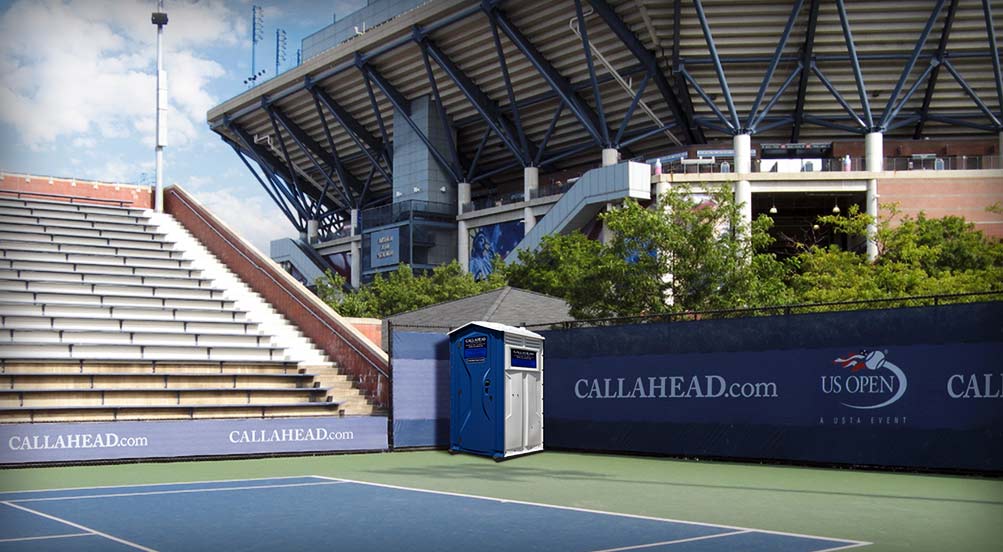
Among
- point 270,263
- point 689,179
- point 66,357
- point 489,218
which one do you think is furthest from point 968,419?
point 489,218

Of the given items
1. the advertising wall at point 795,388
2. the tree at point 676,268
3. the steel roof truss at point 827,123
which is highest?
the steel roof truss at point 827,123

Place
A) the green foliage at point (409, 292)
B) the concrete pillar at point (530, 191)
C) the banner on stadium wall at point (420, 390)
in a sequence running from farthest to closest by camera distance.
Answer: the concrete pillar at point (530, 191), the green foliage at point (409, 292), the banner on stadium wall at point (420, 390)

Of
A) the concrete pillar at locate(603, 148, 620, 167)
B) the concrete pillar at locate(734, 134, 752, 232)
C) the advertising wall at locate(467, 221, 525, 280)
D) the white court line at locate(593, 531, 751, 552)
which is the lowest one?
the white court line at locate(593, 531, 751, 552)

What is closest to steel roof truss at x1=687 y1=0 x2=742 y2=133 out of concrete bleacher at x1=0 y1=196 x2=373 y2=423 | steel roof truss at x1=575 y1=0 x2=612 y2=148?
steel roof truss at x1=575 y1=0 x2=612 y2=148

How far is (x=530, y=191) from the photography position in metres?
63.2

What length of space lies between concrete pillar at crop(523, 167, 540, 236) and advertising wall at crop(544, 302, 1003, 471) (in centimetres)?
4172

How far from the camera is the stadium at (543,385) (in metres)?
10.6

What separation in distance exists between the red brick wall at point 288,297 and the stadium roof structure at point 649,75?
26924 millimetres

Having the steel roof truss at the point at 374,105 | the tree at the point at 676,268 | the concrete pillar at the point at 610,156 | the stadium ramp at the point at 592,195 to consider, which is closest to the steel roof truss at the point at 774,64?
the stadium ramp at the point at 592,195

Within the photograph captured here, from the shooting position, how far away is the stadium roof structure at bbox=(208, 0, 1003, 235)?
164ft

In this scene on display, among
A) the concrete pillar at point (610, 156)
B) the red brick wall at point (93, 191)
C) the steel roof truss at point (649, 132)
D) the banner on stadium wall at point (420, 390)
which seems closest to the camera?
the banner on stadium wall at point (420, 390)

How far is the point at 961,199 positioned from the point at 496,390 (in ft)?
132

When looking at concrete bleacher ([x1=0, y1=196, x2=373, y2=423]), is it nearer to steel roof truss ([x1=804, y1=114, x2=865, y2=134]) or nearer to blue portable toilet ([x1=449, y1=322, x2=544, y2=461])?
blue portable toilet ([x1=449, y1=322, x2=544, y2=461])

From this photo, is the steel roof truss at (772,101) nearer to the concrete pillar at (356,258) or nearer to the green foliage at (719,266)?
the green foliage at (719,266)
